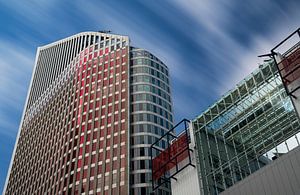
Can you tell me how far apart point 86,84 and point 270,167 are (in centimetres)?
8723

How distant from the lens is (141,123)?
9375cm

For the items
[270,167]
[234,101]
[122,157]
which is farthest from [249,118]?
[122,157]

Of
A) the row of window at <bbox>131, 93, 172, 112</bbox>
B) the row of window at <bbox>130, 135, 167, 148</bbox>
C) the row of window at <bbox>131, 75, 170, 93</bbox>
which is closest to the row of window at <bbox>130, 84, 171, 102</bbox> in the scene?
the row of window at <bbox>131, 93, 172, 112</bbox>

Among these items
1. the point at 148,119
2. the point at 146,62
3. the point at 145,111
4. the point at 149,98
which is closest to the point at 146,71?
Result: the point at 146,62

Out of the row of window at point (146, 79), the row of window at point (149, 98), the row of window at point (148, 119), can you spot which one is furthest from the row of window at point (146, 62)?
the row of window at point (148, 119)

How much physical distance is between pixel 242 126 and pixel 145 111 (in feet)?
171

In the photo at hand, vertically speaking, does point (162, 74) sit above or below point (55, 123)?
above

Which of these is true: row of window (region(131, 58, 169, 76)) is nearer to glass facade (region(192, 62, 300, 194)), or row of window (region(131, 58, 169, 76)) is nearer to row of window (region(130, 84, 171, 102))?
row of window (region(130, 84, 171, 102))

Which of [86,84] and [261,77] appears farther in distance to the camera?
[86,84]

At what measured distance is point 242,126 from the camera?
46594 millimetres

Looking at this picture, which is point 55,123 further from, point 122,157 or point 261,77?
point 261,77

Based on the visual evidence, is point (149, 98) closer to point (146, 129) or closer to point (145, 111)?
point (145, 111)

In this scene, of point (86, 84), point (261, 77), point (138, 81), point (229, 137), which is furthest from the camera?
point (86, 84)

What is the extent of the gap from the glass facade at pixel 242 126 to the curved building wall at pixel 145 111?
3788 cm
